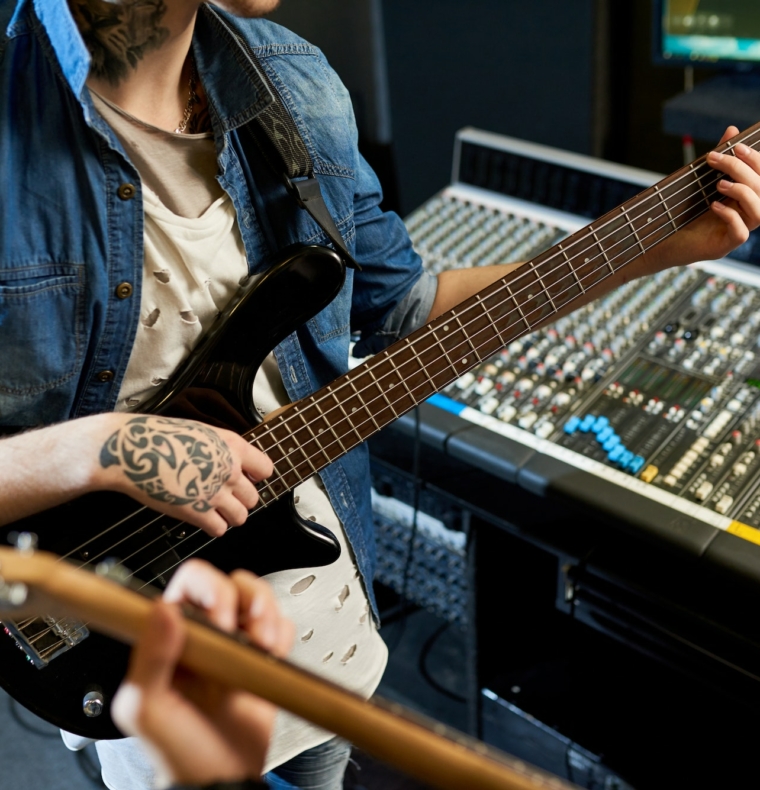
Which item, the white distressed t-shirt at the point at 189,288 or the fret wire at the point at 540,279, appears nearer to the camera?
the white distressed t-shirt at the point at 189,288

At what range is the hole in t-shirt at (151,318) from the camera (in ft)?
2.81

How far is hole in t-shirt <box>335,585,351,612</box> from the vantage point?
1.03 meters

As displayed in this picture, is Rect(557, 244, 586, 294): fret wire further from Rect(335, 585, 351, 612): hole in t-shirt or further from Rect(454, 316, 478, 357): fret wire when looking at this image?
Rect(335, 585, 351, 612): hole in t-shirt

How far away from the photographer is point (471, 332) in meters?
0.95

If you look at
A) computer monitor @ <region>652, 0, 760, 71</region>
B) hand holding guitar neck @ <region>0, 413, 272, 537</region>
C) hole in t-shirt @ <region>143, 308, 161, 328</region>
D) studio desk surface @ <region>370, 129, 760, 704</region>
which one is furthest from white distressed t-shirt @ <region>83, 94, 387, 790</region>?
computer monitor @ <region>652, 0, 760, 71</region>

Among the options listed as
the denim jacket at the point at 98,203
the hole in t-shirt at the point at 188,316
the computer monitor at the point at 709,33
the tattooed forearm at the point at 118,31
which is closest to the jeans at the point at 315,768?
the denim jacket at the point at 98,203

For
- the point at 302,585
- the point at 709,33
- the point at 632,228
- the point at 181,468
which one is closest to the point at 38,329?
the point at 181,468

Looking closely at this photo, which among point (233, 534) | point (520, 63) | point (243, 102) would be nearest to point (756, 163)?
point (243, 102)

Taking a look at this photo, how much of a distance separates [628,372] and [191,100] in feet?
2.32

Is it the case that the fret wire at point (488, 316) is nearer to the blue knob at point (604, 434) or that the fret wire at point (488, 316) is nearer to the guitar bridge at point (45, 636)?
the blue knob at point (604, 434)

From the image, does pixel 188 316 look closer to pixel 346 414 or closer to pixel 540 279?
pixel 346 414

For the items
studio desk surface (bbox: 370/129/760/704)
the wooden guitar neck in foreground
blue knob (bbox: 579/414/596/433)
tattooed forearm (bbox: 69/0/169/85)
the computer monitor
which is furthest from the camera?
the computer monitor

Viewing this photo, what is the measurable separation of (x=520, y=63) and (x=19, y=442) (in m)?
1.51

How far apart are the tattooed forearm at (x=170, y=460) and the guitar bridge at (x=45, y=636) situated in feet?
0.66
